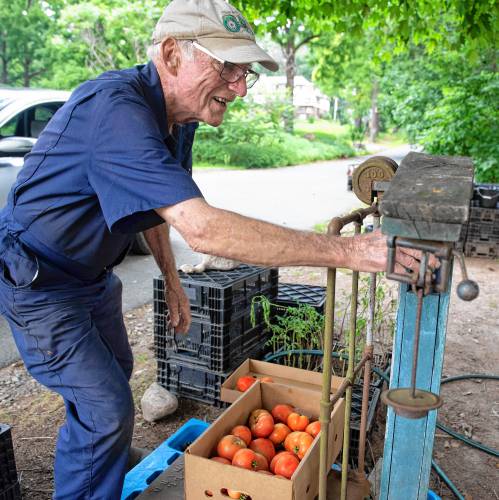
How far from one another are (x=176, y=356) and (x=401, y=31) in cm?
523

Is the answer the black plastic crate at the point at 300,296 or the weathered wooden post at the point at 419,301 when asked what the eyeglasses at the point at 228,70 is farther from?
the black plastic crate at the point at 300,296

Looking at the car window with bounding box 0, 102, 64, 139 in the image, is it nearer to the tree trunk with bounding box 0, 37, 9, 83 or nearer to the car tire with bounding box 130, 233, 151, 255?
the car tire with bounding box 130, 233, 151, 255

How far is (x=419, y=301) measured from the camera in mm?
1412

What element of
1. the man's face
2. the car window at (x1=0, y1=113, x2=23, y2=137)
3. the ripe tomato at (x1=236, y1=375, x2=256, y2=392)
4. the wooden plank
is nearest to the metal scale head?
the wooden plank

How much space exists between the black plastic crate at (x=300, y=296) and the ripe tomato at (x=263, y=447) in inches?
64.2

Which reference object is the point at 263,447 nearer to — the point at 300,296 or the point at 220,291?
the point at 220,291

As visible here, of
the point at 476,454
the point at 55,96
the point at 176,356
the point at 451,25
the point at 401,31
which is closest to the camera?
the point at 476,454

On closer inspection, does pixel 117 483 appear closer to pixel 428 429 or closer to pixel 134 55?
pixel 428 429

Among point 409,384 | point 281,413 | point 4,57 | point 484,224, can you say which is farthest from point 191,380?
point 4,57

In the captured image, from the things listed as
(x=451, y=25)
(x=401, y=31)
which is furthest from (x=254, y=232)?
(x=451, y=25)

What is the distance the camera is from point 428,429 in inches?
75.6

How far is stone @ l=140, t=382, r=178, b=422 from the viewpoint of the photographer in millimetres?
3574

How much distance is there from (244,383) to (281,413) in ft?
1.56

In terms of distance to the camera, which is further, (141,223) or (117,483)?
(117,483)
